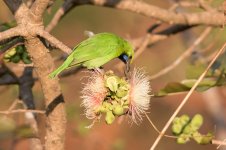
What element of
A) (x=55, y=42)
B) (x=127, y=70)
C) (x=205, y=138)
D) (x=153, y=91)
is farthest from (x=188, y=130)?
(x=153, y=91)

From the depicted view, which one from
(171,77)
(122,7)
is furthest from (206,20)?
(171,77)

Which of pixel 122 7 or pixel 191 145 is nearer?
pixel 122 7

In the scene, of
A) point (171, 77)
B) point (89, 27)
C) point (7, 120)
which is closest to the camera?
point (7, 120)

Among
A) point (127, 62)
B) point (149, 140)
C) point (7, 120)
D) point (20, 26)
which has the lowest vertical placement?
point (149, 140)

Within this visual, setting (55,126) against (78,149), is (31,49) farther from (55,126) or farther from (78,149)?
(78,149)

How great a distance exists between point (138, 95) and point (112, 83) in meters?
0.10

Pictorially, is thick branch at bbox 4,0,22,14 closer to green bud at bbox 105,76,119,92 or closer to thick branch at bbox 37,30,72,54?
thick branch at bbox 37,30,72,54

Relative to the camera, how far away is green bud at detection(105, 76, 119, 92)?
1.28m

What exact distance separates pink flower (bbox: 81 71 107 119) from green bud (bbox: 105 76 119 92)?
3 centimetres

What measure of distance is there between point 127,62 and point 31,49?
28 cm

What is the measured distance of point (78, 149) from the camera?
5.59 m

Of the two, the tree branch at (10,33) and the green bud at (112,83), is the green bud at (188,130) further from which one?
the tree branch at (10,33)

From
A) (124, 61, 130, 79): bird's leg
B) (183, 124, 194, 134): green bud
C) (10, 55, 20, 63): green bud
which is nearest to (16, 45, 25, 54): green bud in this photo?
(10, 55, 20, 63): green bud

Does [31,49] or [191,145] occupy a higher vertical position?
[31,49]
